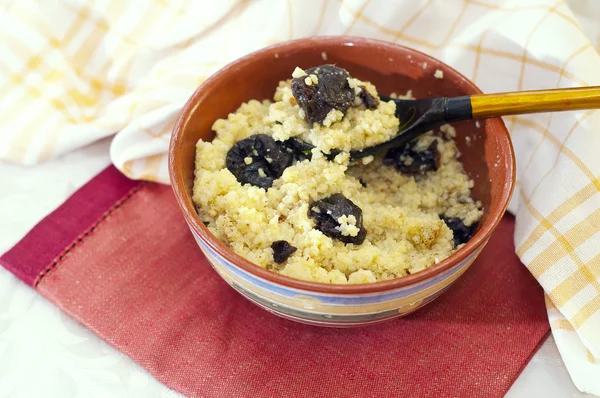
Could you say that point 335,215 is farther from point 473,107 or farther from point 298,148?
point 473,107

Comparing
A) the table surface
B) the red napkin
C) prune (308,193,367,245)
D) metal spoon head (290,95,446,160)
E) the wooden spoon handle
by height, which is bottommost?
the table surface

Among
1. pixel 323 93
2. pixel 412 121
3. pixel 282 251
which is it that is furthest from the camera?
pixel 412 121

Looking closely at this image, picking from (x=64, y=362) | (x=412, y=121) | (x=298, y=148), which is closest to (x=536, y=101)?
(x=412, y=121)

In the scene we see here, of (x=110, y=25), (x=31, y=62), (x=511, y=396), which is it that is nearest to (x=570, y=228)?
(x=511, y=396)

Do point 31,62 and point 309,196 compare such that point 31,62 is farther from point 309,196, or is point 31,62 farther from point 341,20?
point 309,196

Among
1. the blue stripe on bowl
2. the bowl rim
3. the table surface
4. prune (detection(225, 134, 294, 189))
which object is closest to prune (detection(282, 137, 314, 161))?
prune (detection(225, 134, 294, 189))

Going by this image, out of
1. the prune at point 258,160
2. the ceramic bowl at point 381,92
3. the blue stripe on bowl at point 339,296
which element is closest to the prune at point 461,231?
the ceramic bowl at point 381,92

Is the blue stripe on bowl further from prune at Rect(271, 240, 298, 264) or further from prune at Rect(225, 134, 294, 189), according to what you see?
prune at Rect(225, 134, 294, 189)

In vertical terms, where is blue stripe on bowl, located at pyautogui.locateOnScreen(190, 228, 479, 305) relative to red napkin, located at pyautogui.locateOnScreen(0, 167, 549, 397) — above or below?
above
